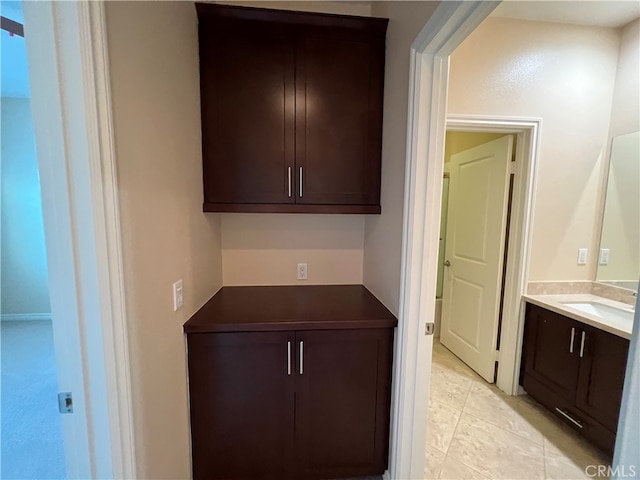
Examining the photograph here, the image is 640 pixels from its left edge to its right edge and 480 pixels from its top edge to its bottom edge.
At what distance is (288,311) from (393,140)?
41.4 inches

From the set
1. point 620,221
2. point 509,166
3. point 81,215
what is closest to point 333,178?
point 81,215

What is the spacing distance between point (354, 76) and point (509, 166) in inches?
59.3

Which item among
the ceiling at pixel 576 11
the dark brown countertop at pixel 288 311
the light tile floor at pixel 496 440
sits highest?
the ceiling at pixel 576 11

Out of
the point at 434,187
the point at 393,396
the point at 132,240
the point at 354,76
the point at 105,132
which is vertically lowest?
the point at 393,396

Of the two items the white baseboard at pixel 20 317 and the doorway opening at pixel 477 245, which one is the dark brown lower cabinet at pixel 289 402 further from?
the white baseboard at pixel 20 317

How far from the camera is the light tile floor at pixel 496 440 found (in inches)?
60.7

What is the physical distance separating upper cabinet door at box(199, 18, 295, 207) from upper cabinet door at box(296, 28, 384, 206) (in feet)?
0.25

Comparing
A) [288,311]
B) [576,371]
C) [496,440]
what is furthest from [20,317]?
[576,371]

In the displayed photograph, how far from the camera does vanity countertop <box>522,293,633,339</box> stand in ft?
4.97

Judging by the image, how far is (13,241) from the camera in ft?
10.1

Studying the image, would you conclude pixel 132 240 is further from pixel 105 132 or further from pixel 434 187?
pixel 434 187

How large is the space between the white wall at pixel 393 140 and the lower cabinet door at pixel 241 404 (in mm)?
614

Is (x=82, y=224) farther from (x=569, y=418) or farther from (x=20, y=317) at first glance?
(x=20, y=317)

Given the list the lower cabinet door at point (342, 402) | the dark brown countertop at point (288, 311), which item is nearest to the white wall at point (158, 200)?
the dark brown countertop at point (288, 311)
